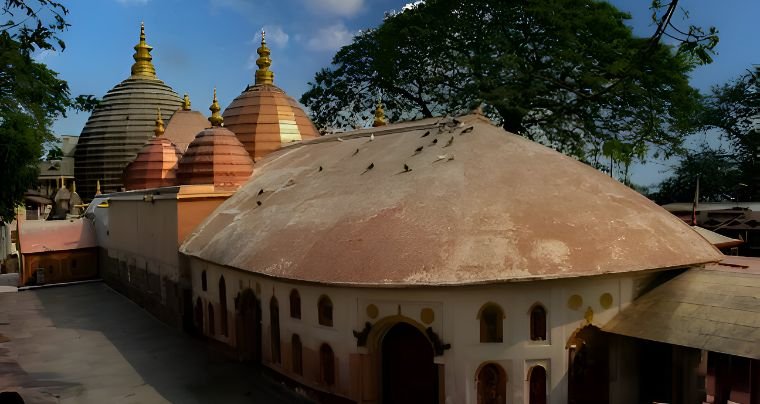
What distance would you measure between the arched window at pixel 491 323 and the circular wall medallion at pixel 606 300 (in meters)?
1.90

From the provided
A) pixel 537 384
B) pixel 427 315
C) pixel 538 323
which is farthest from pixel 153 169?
pixel 537 384

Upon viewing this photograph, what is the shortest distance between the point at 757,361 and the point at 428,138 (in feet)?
28.1

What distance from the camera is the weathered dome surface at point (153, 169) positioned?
22672mm

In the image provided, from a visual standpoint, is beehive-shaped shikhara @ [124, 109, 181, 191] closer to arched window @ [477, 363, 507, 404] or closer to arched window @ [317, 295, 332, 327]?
arched window @ [317, 295, 332, 327]

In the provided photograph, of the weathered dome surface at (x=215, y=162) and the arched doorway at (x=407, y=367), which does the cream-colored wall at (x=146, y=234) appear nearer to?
the weathered dome surface at (x=215, y=162)

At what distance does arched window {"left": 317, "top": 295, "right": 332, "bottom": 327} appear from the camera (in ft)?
35.4

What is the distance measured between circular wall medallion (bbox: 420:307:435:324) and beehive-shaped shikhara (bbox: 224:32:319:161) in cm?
1452

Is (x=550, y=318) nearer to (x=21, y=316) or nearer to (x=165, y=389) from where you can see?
(x=165, y=389)

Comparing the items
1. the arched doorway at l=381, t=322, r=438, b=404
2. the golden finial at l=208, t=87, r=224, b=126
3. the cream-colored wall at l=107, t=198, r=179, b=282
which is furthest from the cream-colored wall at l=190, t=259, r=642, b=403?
the golden finial at l=208, t=87, r=224, b=126

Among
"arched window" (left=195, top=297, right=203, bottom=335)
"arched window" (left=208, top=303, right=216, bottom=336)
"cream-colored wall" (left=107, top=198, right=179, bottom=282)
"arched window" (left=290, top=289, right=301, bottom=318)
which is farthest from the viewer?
"cream-colored wall" (left=107, top=198, right=179, bottom=282)

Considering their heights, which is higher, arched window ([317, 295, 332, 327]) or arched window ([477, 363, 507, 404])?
arched window ([317, 295, 332, 327])

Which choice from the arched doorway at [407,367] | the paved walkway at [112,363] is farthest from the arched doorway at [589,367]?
the paved walkway at [112,363]

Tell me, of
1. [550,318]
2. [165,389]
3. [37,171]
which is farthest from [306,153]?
[37,171]

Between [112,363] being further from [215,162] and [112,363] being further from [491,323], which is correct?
[491,323]
